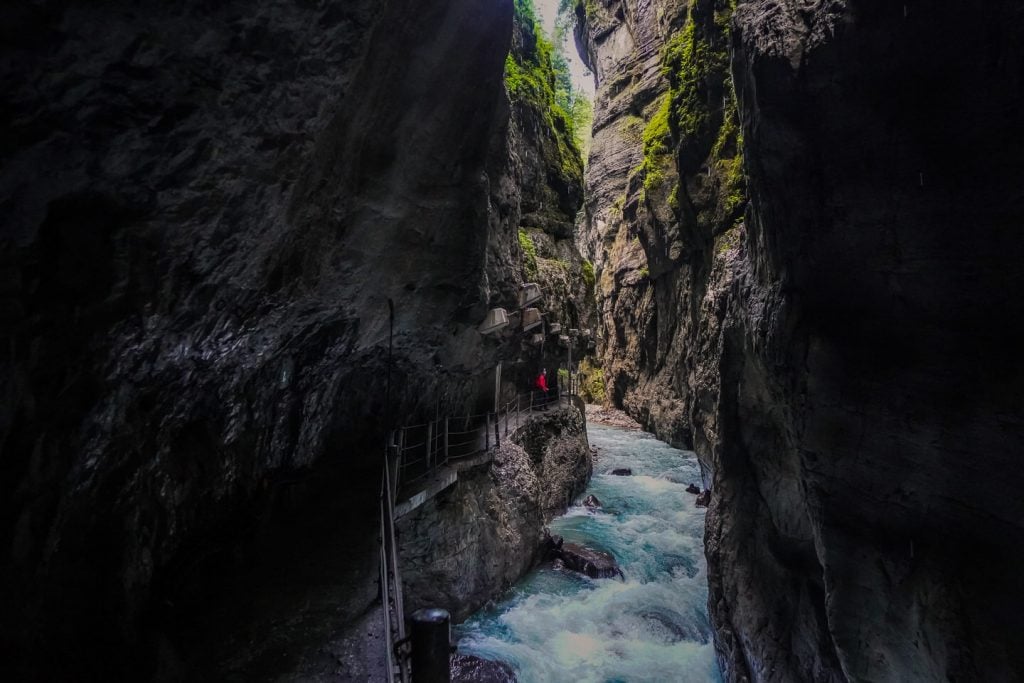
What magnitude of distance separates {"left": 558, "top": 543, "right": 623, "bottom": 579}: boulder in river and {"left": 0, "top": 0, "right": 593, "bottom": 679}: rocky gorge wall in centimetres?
552

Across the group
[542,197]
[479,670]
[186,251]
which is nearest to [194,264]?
[186,251]

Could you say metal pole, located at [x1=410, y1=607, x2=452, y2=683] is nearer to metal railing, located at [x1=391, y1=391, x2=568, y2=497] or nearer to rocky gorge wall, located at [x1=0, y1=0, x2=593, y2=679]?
rocky gorge wall, located at [x1=0, y1=0, x2=593, y2=679]

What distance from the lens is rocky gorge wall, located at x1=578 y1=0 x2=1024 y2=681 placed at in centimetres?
433

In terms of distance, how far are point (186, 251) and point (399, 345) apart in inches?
191

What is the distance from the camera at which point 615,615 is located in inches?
390

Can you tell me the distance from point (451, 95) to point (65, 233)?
13.5 ft

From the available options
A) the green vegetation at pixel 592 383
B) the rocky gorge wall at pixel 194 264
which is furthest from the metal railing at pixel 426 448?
the green vegetation at pixel 592 383

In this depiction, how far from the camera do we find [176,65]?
3.32 m

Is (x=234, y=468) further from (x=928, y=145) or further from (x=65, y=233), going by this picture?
(x=928, y=145)

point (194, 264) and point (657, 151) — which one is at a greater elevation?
point (657, 151)

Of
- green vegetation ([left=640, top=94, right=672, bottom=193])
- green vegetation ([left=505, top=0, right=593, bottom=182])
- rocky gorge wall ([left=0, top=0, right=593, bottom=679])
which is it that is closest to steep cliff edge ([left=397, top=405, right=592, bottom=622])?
rocky gorge wall ([left=0, top=0, right=593, bottom=679])

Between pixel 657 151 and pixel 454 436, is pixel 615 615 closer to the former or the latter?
pixel 454 436

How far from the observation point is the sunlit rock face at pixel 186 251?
10.3ft

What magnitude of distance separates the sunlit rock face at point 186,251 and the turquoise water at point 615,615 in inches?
147
